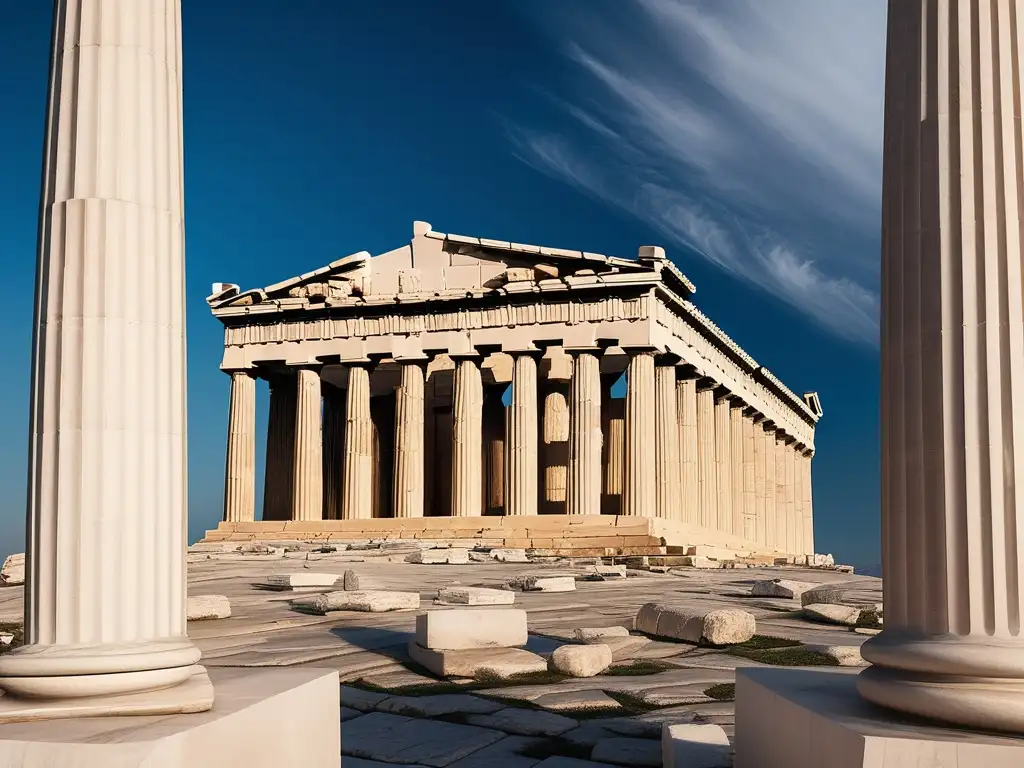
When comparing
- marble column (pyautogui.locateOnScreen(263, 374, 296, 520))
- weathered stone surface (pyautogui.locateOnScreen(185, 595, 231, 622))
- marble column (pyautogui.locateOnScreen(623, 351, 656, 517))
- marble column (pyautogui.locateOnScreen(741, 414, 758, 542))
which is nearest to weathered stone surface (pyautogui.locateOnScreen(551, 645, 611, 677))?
weathered stone surface (pyautogui.locateOnScreen(185, 595, 231, 622))

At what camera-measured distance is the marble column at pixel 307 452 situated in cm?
4375

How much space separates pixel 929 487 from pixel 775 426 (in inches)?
2187

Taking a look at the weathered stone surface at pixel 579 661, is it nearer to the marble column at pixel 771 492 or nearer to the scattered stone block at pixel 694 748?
the scattered stone block at pixel 694 748

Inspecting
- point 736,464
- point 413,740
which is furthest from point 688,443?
point 413,740

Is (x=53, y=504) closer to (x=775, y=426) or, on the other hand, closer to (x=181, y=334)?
(x=181, y=334)

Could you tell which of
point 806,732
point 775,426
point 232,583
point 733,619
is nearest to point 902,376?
point 806,732

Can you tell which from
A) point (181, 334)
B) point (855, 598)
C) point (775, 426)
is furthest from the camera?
point (775, 426)

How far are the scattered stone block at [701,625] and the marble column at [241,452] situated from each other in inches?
1303

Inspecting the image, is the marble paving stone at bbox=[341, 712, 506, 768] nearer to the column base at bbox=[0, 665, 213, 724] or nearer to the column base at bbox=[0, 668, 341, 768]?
the column base at bbox=[0, 668, 341, 768]

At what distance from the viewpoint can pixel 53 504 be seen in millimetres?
6137

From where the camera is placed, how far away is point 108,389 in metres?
6.25

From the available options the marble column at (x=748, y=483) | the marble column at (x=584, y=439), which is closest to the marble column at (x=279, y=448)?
the marble column at (x=584, y=439)

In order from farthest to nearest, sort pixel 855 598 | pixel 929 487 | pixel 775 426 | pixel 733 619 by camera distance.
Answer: pixel 775 426 → pixel 855 598 → pixel 733 619 → pixel 929 487

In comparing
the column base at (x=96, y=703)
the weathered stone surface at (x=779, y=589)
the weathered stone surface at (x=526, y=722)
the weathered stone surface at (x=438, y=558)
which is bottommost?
the weathered stone surface at (x=438, y=558)
